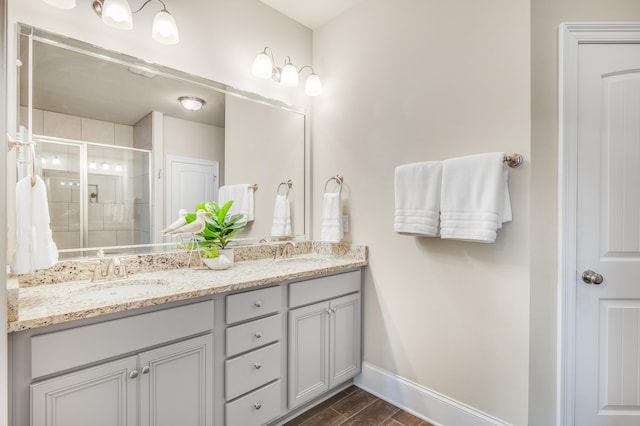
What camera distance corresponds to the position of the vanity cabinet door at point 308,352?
174 centimetres

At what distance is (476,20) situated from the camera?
1650 millimetres

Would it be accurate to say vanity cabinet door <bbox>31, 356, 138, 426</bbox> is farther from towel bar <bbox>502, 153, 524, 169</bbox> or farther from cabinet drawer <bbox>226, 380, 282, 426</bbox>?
towel bar <bbox>502, 153, 524, 169</bbox>

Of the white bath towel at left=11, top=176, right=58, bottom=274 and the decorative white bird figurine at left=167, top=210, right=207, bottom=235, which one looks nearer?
the white bath towel at left=11, top=176, right=58, bottom=274

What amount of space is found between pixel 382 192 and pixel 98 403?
1.72 m

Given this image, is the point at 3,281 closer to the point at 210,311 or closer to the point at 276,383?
the point at 210,311

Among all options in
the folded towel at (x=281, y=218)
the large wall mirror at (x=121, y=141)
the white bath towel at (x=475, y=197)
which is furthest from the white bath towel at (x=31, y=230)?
the white bath towel at (x=475, y=197)

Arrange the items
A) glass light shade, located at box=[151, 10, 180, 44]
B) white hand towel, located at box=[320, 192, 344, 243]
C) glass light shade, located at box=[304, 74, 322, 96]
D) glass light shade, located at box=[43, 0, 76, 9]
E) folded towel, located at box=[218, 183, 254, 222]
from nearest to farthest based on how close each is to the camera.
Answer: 1. glass light shade, located at box=[43, 0, 76, 9]
2. glass light shade, located at box=[151, 10, 180, 44]
3. folded towel, located at box=[218, 183, 254, 222]
4. white hand towel, located at box=[320, 192, 344, 243]
5. glass light shade, located at box=[304, 74, 322, 96]

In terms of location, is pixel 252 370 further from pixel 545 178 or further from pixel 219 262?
pixel 545 178

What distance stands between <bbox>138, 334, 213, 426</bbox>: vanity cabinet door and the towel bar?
1.59 meters

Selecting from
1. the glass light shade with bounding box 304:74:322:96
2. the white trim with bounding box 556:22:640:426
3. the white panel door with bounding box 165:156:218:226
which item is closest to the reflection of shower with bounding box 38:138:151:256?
the white panel door with bounding box 165:156:218:226

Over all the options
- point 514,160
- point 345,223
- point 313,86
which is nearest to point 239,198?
point 345,223

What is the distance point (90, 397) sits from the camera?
1118mm

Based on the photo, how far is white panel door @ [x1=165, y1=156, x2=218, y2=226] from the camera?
5.98 feet

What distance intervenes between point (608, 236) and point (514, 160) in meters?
0.59
